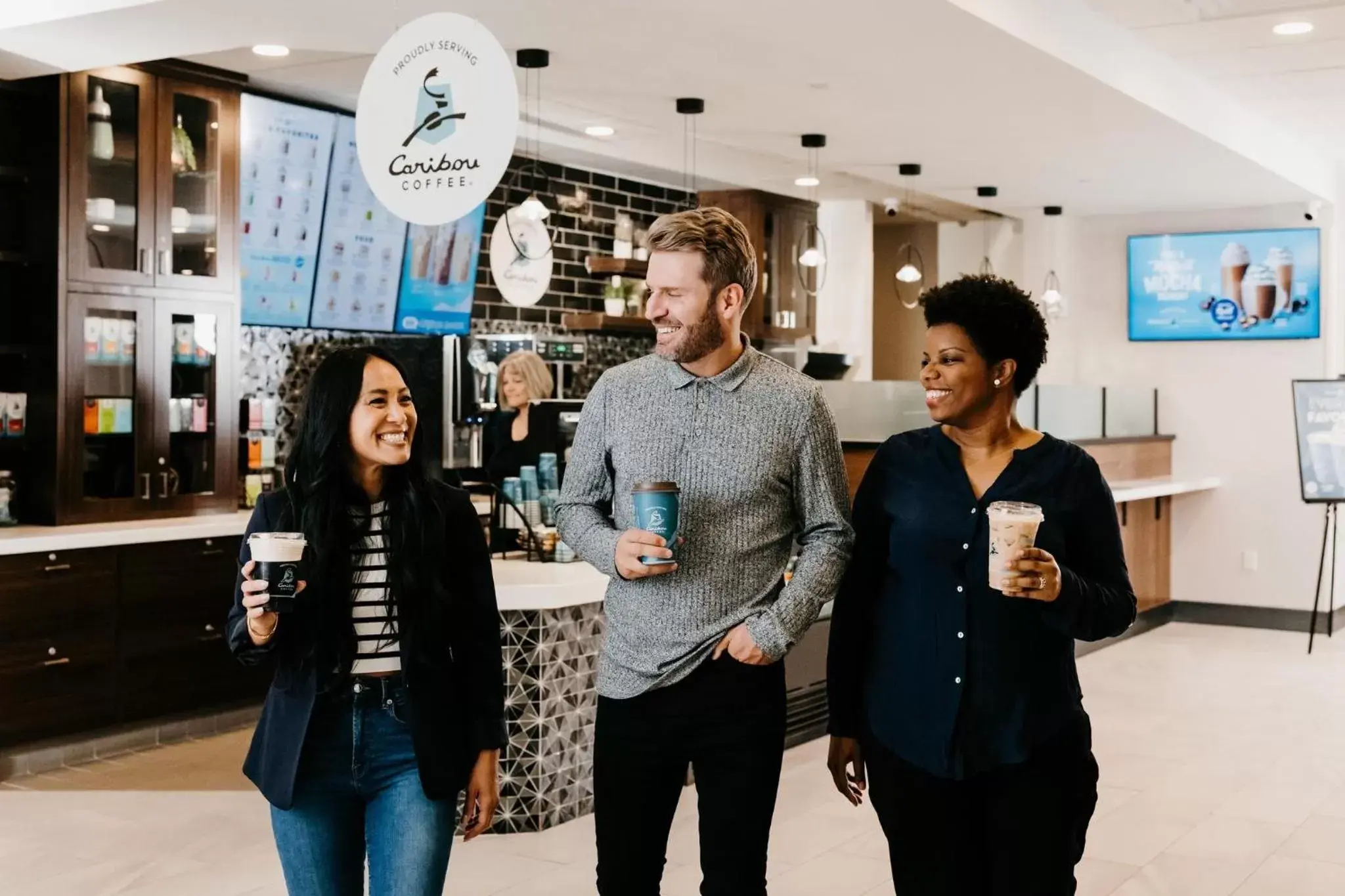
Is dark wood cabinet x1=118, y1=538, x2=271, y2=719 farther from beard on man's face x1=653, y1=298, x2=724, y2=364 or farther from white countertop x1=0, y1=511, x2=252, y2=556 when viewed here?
beard on man's face x1=653, y1=298, x2=724, y2=364

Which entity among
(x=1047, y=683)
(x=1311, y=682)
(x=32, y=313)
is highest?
(x=32, y=313)

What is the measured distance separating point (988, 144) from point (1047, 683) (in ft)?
18.5

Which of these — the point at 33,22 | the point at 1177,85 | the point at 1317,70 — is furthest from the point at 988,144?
the point at 33,22

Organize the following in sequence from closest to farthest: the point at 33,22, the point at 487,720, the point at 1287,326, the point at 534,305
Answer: the point at 487,720 → the point at 33,22 → the point at 534,305 → the point at 1287,326

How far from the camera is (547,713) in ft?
15.2

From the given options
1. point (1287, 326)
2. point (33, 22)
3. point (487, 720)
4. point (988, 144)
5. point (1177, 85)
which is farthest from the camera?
point (1287, 326)

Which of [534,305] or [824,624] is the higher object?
[534,305]

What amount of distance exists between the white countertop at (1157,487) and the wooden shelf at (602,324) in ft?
10.3

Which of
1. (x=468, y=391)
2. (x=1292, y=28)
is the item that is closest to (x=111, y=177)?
(x=468, y=391)

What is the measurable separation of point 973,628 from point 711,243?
2.59 ft

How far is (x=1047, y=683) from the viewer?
2410 mm

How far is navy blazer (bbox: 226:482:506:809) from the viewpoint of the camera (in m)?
2.23

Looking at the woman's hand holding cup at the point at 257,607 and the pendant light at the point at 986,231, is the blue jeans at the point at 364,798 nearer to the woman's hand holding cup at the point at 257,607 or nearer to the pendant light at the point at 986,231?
the woman's hand holding cup at the point at 257,607

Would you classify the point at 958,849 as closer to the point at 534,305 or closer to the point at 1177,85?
the point at 1177,85
